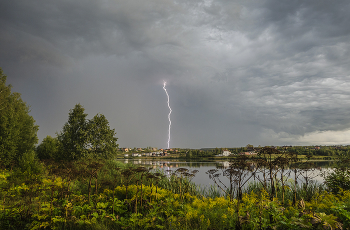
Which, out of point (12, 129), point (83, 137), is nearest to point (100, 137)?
point (83, 137)

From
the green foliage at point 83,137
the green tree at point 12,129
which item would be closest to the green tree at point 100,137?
the green foliage at point 83,137

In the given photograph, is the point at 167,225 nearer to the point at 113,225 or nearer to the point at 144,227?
the point at 144,227

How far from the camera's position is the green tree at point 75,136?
17656mm

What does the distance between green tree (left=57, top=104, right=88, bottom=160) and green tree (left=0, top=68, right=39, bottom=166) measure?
3.09 meters

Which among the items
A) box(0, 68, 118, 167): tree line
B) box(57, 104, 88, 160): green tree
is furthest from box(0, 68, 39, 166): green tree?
box(57, 104, 88, 160): green tree

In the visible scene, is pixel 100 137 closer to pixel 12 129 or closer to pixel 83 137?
pixel 83 137

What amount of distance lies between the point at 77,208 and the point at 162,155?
57.9 metres

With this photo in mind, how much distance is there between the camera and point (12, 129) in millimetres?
15891

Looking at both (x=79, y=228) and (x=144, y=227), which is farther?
(x=79, y=228)

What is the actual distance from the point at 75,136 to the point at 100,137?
89.7 inches

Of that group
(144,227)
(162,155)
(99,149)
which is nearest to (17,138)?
(99,149)

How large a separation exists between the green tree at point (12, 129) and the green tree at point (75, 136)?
309 centimetres

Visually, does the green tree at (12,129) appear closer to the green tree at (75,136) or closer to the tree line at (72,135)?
the tree line at (72,135)

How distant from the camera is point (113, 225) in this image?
4.48 m
